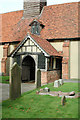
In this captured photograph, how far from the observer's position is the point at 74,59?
22.5 metres

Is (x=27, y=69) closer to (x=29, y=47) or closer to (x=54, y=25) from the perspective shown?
(x=29, y=47)

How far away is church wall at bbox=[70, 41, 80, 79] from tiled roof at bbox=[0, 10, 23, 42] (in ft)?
36.5

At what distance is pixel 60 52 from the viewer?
23.0 meters

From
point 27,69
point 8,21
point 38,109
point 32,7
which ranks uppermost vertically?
point 32,7

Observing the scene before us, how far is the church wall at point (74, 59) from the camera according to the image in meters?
22.3

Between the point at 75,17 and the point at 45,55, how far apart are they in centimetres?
940

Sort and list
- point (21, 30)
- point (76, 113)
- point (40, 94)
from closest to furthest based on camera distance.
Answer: point (76, 113) → point (40, 94) → point (21, 30)

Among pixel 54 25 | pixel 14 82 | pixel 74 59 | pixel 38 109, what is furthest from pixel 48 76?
pixel 38 109

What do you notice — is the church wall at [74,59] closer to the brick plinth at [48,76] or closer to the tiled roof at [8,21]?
the brick plinth at [48,76]

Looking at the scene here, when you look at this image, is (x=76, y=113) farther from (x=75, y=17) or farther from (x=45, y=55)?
(x=75, y=17)

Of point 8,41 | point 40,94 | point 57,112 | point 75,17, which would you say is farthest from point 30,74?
point 57,112

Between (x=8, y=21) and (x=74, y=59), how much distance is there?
15162 mm

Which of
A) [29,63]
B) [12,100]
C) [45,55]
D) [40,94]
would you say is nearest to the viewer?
[12,100]

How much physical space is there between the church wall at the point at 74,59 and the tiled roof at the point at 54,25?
1238 mm
